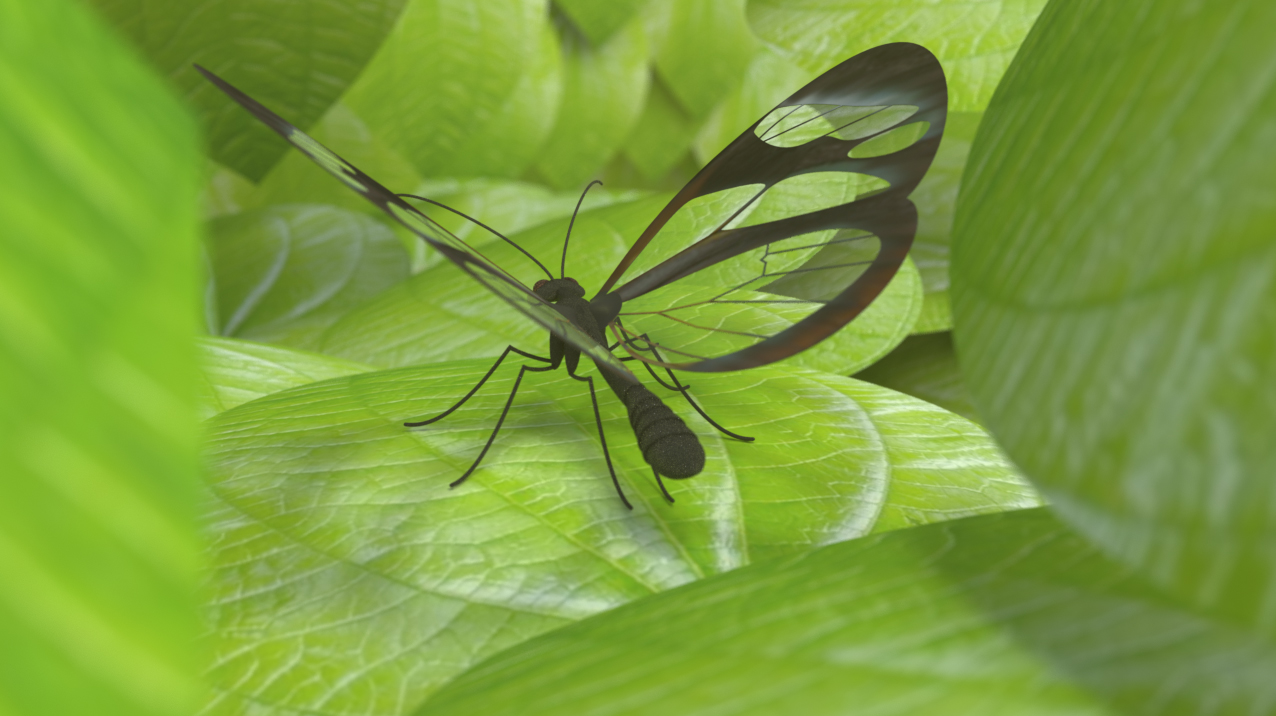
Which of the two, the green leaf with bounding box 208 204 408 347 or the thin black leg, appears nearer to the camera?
the thin black leg

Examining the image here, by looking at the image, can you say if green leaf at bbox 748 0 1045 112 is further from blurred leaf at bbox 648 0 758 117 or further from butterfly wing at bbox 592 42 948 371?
blurred leaf at bbox 648 0 758 117

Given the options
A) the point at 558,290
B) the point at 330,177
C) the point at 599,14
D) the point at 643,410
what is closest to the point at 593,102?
the point at 599,14

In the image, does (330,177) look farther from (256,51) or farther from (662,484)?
(662,484)

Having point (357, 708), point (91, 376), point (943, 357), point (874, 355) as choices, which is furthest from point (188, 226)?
point (943, 357)

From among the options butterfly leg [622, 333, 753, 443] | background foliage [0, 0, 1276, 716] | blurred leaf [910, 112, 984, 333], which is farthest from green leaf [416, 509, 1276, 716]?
blurred leaf [910, 112, 984, 333]

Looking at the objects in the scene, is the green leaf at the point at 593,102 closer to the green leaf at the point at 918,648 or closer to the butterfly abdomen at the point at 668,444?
the butterfly abdomen at the point at 668,444

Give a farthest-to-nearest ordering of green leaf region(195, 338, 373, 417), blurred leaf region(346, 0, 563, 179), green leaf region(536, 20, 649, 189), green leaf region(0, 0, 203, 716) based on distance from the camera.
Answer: green leaf region(536, 20, 649, 189) → blurred leaf region(346, 0, 563, 179) → green leaf region(195, 338, 373, 417) → green leaf region(0, 0, 203, 716)

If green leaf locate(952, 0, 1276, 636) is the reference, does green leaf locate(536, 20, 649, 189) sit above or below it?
above

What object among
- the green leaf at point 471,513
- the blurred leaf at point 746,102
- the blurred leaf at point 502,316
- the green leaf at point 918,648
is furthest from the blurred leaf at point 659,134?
the green leaf at point 918,648
